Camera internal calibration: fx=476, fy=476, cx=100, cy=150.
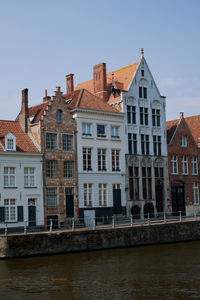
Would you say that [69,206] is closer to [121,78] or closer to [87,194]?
[87,194]

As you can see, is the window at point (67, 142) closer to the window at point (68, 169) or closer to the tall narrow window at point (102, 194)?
the window at point (68, 169)

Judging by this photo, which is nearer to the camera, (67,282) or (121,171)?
(67,282)

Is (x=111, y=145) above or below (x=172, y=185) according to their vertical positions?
above

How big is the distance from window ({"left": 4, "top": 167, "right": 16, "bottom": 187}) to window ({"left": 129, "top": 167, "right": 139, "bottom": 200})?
12.0 metres

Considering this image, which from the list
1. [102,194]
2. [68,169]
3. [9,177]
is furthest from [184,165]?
[9,177]

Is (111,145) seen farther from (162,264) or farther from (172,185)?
(162,264)

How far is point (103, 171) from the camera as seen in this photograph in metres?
41.9

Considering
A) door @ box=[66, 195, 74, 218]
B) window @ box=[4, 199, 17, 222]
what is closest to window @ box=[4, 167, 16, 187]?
window @ box=[4, 199, 17, 222]

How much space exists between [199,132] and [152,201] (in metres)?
13.9

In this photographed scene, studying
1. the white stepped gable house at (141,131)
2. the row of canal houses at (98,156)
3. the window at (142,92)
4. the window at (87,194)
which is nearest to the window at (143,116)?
the white stepped gable house at (141,131)

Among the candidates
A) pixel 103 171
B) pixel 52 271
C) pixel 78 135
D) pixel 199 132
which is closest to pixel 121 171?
pixel 103 171

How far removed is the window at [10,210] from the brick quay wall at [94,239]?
224 inches

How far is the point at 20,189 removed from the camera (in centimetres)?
3647

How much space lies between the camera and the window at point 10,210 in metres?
35.5
